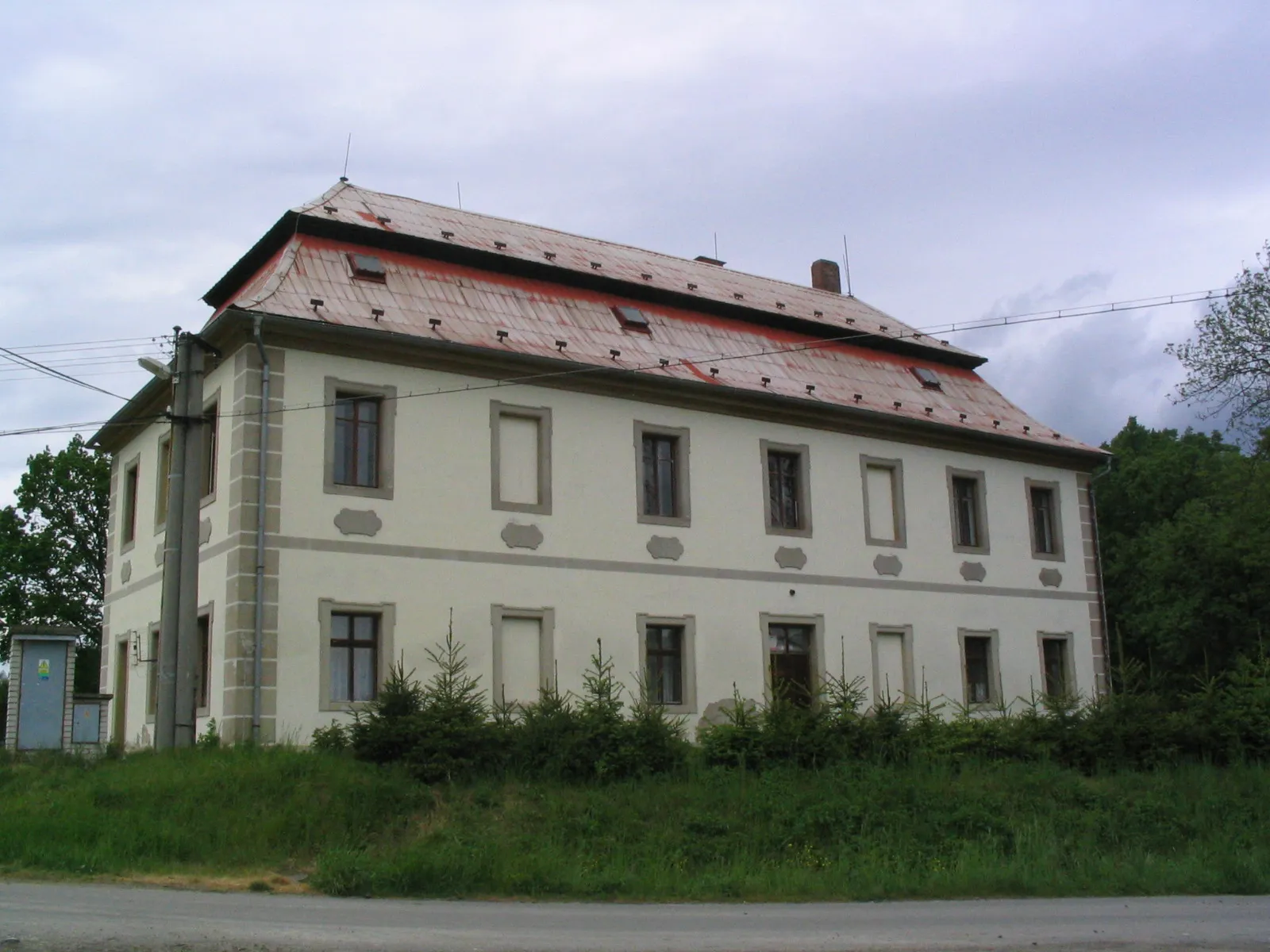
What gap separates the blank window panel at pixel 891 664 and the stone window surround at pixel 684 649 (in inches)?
173

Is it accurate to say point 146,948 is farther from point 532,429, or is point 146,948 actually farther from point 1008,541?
point 1008,541

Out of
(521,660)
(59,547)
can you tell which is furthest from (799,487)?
(59,547)

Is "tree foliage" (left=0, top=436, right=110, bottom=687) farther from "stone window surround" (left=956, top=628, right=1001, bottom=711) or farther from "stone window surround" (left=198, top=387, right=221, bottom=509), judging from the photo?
"stone window surround" (left=956, top=628, right=1001, bottom=711)

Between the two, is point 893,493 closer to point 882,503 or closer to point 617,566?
point 882,503

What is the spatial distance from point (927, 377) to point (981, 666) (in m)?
6.75

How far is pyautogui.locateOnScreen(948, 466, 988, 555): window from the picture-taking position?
1184 inches

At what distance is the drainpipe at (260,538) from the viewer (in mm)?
20797

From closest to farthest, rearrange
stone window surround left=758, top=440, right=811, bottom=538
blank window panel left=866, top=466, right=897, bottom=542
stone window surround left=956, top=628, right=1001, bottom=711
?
stone window surround left=758, top=440, right=811, bottom=538 → blank window panel left=866, top=466, right=897, bottom=542 → stone window surround left=956, top=628, right=1001, bottom=711

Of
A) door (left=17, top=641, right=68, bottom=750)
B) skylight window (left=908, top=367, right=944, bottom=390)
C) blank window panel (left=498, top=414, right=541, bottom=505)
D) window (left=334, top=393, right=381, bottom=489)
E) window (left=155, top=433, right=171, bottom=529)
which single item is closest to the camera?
door (left=17, top=641, right=68, bottom=750)

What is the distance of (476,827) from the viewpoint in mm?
17609

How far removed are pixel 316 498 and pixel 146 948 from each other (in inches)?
494

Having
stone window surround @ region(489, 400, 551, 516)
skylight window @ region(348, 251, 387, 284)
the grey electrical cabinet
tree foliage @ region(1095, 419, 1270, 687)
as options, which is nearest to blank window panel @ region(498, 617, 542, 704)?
stone window surround @ region(489, 400, 551, 516)

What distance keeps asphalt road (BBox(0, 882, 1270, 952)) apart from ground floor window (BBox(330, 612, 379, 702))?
25.1ft

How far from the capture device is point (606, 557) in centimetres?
2466
